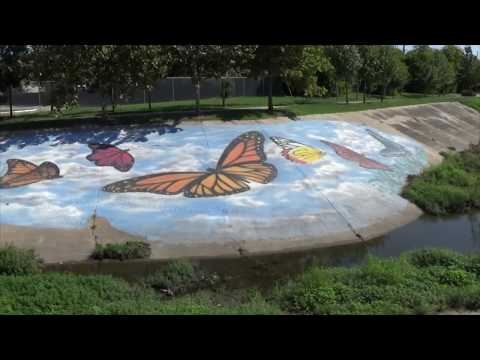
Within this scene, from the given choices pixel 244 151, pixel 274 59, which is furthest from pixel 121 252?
pixel 274 59

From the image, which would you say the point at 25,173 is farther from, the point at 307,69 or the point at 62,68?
the point at 307,69

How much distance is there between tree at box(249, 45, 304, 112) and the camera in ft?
91.5

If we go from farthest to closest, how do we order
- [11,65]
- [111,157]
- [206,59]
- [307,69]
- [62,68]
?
[307,69], [11,65], [206,59], [62,68], [111,157]

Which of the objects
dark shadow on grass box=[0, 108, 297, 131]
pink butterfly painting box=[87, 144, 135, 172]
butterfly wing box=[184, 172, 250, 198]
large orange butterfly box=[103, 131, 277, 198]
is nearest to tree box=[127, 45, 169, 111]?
dark shadow on grass box=[0, 108, 297, 131]

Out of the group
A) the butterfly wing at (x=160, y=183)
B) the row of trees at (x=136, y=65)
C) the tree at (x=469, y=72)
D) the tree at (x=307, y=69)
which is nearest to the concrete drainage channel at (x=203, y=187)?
the butterfly wing at (x=160, y=183)

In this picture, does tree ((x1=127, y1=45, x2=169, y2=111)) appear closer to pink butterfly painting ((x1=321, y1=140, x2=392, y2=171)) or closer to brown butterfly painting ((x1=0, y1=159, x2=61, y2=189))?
brown butterfly painting ((x1=0, y1=159, x2=61, y2=189))

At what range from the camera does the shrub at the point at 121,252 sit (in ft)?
51.3

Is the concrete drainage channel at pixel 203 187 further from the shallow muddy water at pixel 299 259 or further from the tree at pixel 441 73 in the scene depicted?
the tree at pixel 441 73

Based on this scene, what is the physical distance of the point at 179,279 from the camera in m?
13.4

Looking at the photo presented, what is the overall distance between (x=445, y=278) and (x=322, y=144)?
1460 centimetres

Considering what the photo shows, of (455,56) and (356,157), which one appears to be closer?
(356,157)

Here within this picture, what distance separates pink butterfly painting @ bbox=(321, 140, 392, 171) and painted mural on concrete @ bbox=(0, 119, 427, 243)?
66 mm

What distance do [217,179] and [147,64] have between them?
27.4ft

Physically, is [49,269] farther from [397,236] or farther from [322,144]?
[322,144]
